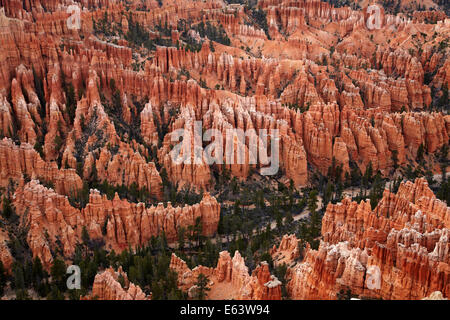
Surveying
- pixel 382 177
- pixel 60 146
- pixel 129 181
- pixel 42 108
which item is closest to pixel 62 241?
pixel 129 181

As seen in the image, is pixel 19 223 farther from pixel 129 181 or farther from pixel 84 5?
pixel 84 5

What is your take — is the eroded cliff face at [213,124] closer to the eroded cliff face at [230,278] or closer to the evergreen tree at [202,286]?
the eroded cliff face at [230,278]

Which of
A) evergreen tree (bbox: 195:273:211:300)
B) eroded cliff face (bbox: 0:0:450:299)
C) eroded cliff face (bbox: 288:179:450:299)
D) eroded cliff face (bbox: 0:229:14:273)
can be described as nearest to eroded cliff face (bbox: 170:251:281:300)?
eroded cliff face (bbox: 0:0:450:299)

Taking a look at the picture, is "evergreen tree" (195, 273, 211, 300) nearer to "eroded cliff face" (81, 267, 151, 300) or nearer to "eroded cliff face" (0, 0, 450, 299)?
"eroded cliff face" (0, 0, 450, 299)

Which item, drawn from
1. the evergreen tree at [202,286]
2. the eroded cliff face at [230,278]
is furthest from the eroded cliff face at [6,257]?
the evergreen tree at [202,286]

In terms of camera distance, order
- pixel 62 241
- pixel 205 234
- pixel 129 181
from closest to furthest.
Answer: pixel 62 241 → pixel 205 234 → pixel 129 181

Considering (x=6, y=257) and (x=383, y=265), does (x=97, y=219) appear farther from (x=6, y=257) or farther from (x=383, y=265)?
(x=383, y=265)
